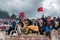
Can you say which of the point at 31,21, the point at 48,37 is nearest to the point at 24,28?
the point at 31,21

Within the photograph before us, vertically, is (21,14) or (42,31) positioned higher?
(21,14)

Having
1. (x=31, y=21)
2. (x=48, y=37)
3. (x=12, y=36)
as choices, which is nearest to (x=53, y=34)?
(x=48, y=37)

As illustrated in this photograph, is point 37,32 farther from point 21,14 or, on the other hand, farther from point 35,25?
point 21,14

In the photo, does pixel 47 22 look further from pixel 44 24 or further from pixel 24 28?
pixel 24 28

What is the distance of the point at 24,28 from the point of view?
1847 centimetres

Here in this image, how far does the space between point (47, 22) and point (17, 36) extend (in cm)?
261

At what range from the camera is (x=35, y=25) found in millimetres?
18703

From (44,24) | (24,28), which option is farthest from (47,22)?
(24,28)

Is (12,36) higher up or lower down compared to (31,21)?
lower down

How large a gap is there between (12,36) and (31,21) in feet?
6.24

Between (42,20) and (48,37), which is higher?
(42,20)

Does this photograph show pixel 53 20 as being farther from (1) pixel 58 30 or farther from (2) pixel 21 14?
(2) pixel 21 14

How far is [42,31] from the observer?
1881 cm

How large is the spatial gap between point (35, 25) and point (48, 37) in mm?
1454
